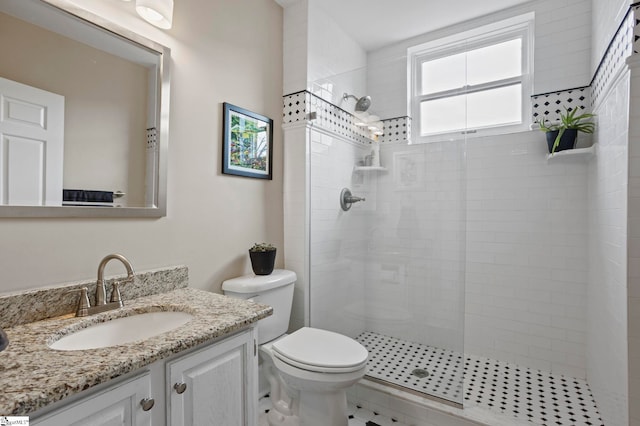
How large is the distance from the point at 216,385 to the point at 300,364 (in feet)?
1.58

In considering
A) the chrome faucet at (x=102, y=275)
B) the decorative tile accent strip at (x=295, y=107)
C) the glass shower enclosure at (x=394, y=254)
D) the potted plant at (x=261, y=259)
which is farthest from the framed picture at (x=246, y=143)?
the chrome faucet at (x=102, y=275)

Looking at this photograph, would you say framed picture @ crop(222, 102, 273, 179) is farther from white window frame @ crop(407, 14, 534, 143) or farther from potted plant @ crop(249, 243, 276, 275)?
white window frame @ crop(407, 14, 534, 143)

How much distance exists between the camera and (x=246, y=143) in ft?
6.50

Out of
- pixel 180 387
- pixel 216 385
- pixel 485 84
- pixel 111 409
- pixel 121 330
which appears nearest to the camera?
pixel 111 409

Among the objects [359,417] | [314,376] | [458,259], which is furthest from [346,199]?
[359,417]

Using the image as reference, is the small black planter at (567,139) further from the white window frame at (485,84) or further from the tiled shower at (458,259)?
the white window frame at (485,84)

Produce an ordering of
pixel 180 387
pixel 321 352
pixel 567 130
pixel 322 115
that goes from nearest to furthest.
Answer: pixel 180 387 < pixel 321 352 < pixel 567 130 < pixel 322 115

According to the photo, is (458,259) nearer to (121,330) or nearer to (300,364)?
(300,364)

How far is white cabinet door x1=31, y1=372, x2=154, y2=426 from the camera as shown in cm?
72

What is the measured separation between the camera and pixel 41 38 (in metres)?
1.15

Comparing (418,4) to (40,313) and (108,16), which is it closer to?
(108,16)

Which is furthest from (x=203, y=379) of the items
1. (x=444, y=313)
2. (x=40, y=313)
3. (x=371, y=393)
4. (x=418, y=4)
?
(x=418, y=4)

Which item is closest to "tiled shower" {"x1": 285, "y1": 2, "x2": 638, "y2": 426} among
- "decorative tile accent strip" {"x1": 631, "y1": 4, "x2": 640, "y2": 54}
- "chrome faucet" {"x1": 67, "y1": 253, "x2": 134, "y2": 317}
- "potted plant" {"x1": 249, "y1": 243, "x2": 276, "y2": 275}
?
"potted plant" {"x1": 249, "y1": 243, "x2": 276, "y2": 275}

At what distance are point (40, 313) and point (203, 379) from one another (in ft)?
2.09
